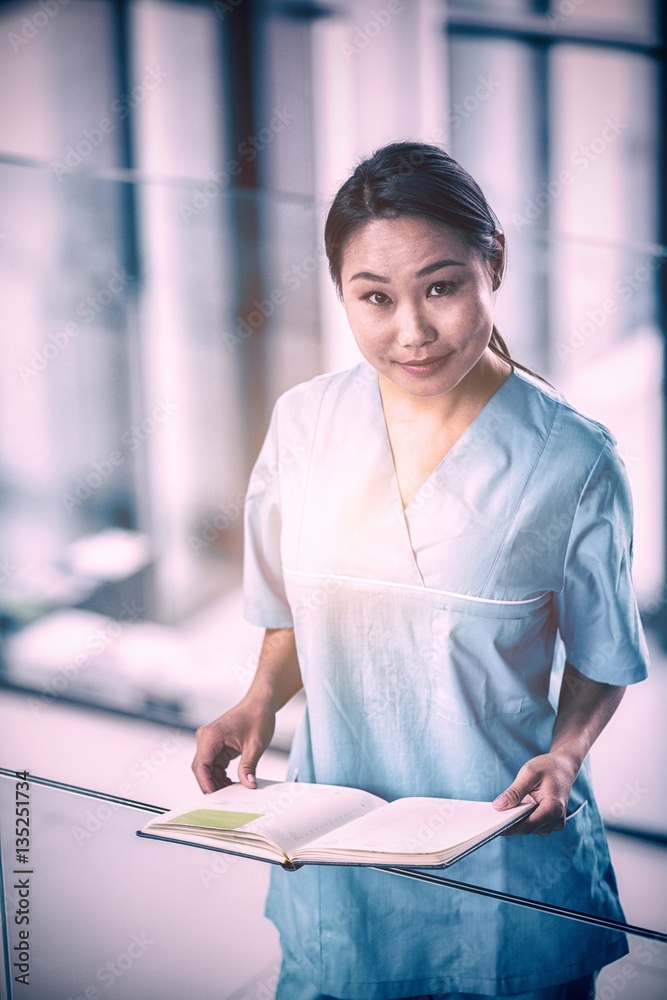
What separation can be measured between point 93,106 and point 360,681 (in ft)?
3.77

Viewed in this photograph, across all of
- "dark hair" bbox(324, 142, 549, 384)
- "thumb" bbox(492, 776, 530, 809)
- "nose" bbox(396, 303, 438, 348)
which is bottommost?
"thumb" bbox(492, 776, 530, 809)

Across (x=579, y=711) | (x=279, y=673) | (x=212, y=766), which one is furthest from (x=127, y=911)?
(x=579, y=711)

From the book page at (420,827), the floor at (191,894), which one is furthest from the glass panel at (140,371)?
the book page at (420,827)

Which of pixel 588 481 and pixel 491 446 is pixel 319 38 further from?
pixel 588 481

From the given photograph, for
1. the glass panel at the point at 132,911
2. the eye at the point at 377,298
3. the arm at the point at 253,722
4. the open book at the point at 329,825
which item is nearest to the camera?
the open book at the point at 329,825

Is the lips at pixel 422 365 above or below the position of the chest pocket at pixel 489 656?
above

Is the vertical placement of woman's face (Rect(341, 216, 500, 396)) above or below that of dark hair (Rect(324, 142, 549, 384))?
below

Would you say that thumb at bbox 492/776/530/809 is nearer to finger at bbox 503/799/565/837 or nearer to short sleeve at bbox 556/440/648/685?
finger at bbox 503/799/565/837

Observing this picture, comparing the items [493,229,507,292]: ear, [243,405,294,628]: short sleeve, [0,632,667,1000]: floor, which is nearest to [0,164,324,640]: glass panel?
[243,405,294,628]: short sleeve

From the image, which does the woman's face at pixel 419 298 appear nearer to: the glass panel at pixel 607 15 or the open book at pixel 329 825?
the glass panel at pixel 607 15

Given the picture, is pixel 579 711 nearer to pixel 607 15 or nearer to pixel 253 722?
pixel 253 722

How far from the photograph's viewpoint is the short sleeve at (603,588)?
1295 millimetres

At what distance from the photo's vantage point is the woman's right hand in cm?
142

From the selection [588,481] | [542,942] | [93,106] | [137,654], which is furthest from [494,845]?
[93,106]
